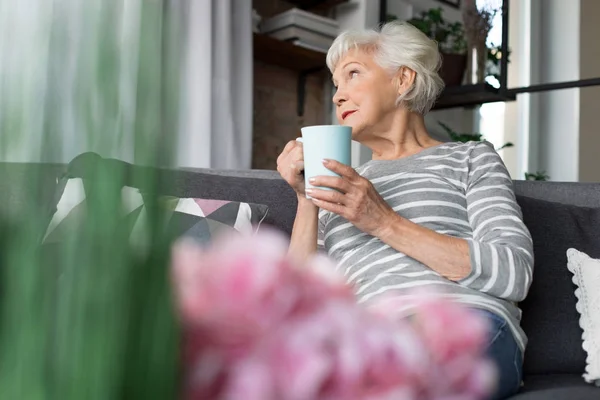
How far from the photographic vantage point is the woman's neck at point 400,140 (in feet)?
4.89

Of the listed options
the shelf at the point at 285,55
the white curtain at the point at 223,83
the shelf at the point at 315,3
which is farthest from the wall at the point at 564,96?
the white curtain at the point at 223,83

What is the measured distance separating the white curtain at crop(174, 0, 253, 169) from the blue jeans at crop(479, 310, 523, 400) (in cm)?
→ 149

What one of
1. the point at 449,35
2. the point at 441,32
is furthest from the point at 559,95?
the point at 441,32

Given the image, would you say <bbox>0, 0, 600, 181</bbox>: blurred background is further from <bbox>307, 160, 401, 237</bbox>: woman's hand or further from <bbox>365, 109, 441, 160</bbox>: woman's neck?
<bbox>365, 109, 441, 160</bbox>: woman's neck

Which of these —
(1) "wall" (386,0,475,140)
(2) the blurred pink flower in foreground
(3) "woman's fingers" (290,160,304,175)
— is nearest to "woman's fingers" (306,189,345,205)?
(3) "woman's fingers" (290,160,304,175)

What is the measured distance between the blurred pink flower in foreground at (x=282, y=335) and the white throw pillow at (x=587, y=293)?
1.32 m

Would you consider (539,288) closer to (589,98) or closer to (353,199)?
(353,199)

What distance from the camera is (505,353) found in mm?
1019

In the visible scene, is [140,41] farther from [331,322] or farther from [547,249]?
[547,249]

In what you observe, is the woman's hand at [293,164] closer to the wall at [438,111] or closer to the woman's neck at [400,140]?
the woman's neck at [400,140]

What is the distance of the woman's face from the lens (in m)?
1.47

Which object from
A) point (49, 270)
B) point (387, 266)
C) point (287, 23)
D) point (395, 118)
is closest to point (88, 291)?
point (49, 270)

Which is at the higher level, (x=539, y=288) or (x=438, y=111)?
(x=438, y=111)

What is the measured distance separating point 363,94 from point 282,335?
138cm
